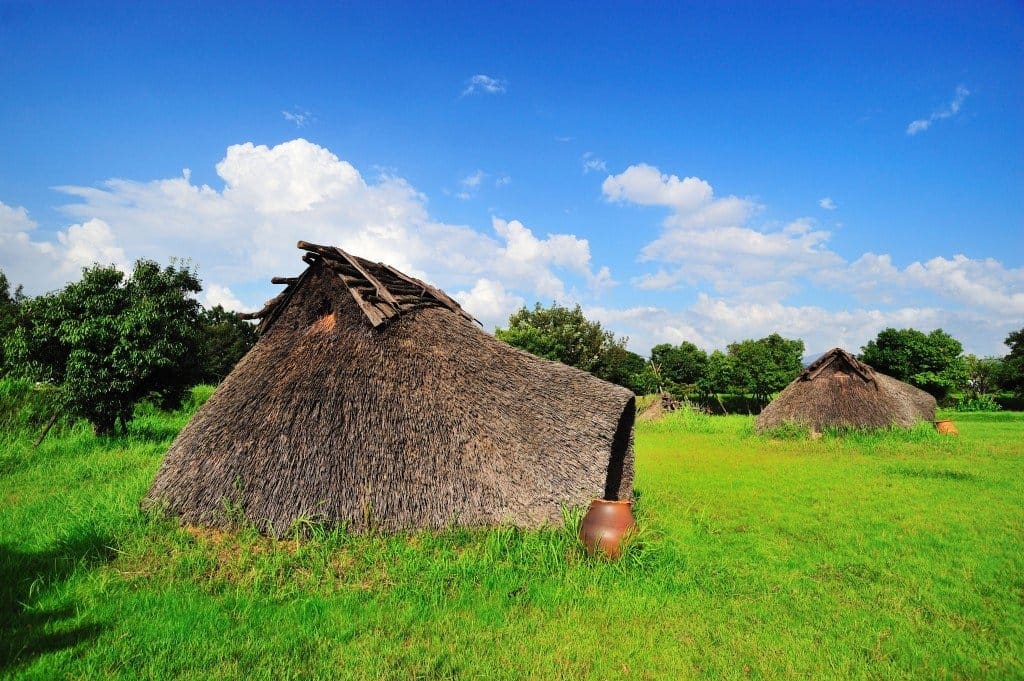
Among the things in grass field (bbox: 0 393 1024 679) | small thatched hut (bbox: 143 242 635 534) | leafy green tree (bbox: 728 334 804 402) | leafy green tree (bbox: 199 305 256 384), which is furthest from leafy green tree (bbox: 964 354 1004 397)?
leafy green tree (bbox: 199 305 256 384)

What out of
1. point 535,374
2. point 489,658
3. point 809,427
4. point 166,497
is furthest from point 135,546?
point 809,427

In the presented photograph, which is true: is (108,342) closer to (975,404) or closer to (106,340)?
(106,340)

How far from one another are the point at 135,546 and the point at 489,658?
14.7 ft

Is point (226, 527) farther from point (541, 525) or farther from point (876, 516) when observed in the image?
point (876, 516)

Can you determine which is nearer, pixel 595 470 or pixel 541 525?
pixel 541 525

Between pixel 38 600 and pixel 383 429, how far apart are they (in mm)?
3543

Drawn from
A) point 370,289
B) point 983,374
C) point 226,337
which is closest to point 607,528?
point 370,289

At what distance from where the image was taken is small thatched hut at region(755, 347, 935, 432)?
17.7 metres

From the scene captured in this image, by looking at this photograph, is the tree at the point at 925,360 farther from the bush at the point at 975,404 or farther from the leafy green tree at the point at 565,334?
the leafy green tree at the point at 565,334

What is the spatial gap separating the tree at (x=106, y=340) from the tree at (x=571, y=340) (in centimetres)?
2480

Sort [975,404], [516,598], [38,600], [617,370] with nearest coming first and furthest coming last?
Answer: [38,600] < [516,598] < [975,404] < [617,370]

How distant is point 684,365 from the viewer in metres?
43.7

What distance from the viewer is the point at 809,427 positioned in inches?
704

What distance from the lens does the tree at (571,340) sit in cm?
3681
